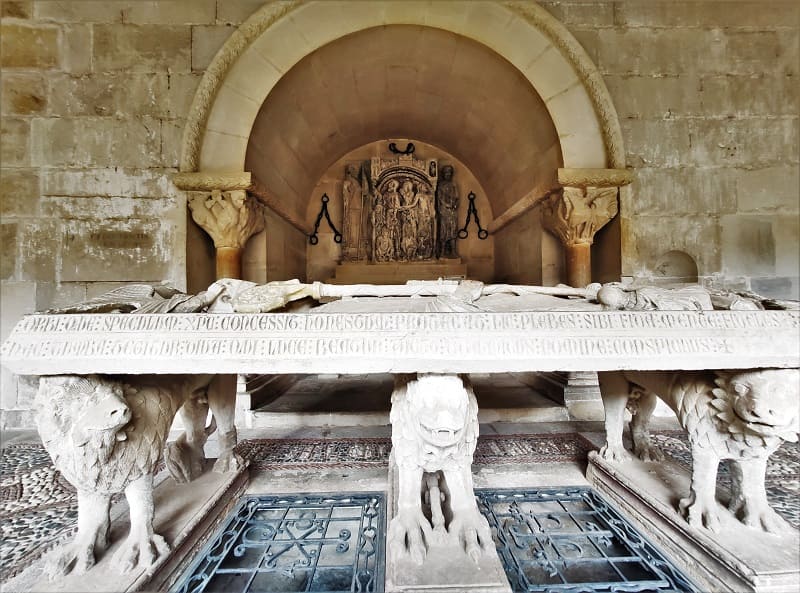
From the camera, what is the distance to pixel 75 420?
1.39 m

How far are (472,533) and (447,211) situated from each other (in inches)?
200

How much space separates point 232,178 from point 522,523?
365 cm

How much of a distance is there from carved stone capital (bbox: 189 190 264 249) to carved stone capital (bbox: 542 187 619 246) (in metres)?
3.21

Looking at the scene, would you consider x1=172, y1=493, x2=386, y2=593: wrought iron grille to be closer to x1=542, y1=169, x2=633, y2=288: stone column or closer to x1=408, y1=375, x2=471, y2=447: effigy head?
x1=408, y1=375, x2=471, y2=447: effigy head

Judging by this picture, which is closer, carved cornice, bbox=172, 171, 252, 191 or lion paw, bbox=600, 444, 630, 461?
lion paw, bbox=600, 444, 630, 461

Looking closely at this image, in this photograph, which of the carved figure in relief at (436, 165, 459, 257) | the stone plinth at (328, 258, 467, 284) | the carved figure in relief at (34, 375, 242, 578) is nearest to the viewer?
the carved figure in relief at (34, 375, 242, 578)

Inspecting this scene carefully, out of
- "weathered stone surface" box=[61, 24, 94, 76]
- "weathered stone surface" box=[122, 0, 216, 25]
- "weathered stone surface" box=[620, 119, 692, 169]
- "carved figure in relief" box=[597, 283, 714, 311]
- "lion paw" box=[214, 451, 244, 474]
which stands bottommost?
"lion paw" box=[214, 451, 244, 474]

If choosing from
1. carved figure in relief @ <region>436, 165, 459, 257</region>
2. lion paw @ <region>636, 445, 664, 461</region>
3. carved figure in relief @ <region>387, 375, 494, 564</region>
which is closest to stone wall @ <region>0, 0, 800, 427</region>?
lion paw @ <region>636, 445, 664, 461</region>

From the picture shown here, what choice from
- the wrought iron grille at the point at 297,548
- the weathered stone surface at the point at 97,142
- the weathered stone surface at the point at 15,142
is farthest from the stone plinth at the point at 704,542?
the weathered stone surface at the point at 15,142

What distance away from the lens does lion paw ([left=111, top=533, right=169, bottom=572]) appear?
1515 mm

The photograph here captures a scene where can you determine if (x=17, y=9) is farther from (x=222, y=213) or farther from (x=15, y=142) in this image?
(x=222, y=213)

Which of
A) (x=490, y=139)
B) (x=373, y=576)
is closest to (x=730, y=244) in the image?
(x=490, y=139)

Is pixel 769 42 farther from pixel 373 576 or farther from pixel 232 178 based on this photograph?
pixel 373 576

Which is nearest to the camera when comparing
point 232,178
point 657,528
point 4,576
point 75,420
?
point 75,420
